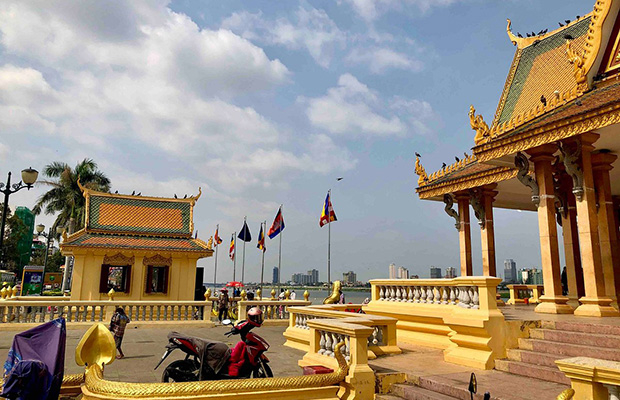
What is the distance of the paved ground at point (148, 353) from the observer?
28.3 feet

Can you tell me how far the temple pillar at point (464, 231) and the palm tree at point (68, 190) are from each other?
119ft

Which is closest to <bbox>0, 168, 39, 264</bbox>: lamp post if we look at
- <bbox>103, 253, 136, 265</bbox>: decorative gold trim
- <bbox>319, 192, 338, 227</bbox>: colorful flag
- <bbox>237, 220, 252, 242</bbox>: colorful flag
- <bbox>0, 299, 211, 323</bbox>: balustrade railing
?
<bbox>0, 299, 211, 323</bbox>: balustrade railing

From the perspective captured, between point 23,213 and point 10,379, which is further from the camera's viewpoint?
point 23,213

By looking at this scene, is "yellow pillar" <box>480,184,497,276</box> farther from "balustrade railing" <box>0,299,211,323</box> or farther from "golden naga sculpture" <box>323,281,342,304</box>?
"balustrade railing" <box>0,299,211,323</box>

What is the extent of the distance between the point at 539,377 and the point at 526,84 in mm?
13608

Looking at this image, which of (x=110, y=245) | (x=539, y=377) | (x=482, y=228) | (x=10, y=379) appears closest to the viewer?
(x=10, y=379)

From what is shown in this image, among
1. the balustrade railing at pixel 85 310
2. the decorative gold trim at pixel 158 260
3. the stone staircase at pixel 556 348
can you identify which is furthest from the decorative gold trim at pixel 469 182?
the decorative gold trim at pixel 158 260

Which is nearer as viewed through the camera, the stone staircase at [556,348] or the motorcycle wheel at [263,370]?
the motorcycle wheel at [263,370]

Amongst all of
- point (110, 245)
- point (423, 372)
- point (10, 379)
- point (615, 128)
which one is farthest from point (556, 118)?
point (110, 245)

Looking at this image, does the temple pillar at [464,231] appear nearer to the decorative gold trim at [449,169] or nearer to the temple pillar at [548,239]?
the decorative gold trim at [449,169]

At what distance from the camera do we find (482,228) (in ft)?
52.9

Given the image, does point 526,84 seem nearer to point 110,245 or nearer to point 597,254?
point 597,254

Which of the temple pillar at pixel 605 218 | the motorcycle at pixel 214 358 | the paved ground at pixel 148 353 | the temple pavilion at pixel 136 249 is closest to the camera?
the motorcycle at pixel 214 358

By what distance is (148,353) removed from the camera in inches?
445
